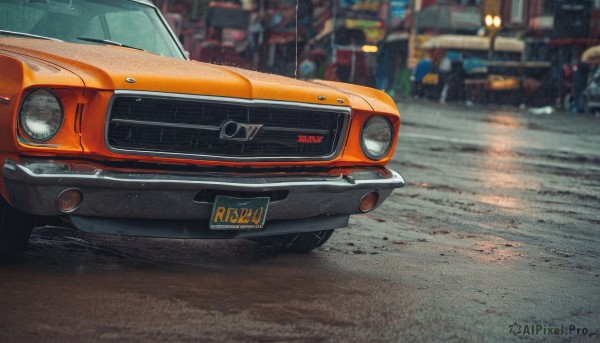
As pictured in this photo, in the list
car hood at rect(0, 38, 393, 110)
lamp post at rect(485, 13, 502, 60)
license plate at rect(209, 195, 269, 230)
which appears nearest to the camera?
car hood at rect(0, 38, 393, 110)

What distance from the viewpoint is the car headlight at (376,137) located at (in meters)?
5.38

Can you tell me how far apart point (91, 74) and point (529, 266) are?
2.61 m

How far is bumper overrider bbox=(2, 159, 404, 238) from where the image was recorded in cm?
431

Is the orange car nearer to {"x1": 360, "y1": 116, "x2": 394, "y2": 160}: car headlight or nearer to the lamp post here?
{"x1": 360, "y1": 116, "x2": 394, "y2": 160}: car headlight

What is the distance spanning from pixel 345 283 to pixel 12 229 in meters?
1.53

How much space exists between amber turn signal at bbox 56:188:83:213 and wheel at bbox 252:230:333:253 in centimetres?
146

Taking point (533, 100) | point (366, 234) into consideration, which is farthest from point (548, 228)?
point (533, 100)

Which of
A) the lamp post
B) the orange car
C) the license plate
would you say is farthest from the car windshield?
the lamp post

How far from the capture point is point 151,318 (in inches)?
153

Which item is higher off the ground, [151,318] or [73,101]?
[73,101]

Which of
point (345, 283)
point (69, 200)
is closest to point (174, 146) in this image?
point (69, 200)

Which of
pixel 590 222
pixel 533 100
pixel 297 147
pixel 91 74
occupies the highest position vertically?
pixel 91 74

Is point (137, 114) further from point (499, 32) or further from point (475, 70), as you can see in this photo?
point (499, 32)

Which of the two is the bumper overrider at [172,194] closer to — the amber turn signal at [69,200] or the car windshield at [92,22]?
the amber turn signal at [69,200]
